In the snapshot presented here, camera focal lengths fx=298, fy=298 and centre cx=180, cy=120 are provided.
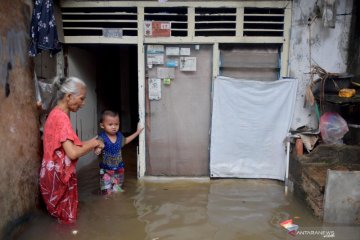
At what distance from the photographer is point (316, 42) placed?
4887mm

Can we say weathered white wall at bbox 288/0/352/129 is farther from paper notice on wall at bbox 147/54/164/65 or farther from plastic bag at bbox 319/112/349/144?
paper notice on wall at bbox 147/54/164/65

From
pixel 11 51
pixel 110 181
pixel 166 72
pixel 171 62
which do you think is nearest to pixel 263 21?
pixel 171 62

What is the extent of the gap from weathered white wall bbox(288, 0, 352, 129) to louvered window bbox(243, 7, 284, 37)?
0.71ft

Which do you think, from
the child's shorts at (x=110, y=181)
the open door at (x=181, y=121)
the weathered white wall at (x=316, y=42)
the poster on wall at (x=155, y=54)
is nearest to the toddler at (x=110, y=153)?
the child's shorts at (x=110, y=181)

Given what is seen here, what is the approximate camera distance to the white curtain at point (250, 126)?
4969mm

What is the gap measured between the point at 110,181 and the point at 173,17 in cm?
285

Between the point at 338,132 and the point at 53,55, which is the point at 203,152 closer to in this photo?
the point at 338,132

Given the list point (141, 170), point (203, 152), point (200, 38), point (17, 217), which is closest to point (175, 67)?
point (200, 38)

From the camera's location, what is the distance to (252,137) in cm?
512

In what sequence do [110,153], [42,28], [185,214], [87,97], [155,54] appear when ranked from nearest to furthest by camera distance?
1. [42,28]
2. [185,214]
3. [110,153]
4. [155,54]
5. [87,97]

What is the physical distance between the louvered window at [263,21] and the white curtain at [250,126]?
0.81m

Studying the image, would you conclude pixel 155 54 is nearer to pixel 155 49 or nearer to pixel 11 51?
pixel 155 49

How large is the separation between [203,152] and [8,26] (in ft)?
11.3

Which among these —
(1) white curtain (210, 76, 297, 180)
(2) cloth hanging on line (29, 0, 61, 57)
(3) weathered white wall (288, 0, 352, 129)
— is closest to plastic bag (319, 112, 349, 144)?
(1) white curtain (210, 76, 297, 180)
